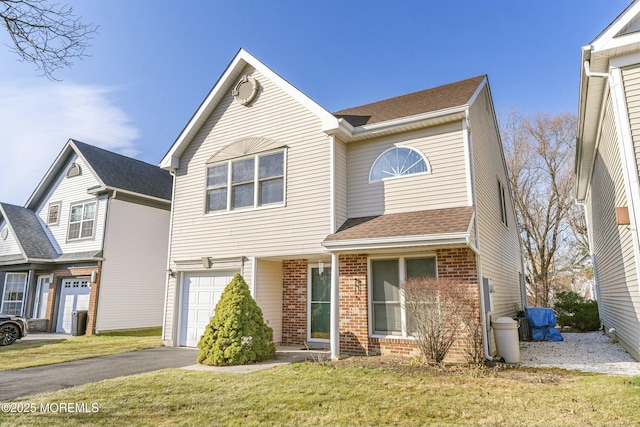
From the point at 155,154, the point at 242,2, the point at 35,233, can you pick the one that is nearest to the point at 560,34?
the point at 242,2

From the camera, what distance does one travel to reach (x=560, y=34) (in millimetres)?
12891

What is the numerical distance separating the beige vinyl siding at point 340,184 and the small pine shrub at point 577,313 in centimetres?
1240

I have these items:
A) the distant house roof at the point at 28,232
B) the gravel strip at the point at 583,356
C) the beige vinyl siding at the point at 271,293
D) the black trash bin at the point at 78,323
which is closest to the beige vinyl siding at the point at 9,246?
the distant house roof at the point at 28,232

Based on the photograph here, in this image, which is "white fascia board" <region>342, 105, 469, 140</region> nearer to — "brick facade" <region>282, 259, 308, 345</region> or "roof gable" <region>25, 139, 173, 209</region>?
"brick facade" <region>282, 259, 308, 345</region>

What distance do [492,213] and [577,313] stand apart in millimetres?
8609

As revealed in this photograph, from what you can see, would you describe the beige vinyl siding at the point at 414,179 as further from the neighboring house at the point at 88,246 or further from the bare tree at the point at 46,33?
the neighboring house at the point at 88,246

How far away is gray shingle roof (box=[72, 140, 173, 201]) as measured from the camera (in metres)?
17.7

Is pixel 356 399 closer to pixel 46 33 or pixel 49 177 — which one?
pixel 46 33

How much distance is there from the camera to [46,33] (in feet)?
19.3

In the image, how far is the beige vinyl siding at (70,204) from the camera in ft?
55.8

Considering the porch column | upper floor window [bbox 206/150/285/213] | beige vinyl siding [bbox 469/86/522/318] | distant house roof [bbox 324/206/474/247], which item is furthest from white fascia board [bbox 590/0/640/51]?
upper floor window [bbox 206/150/285/213]

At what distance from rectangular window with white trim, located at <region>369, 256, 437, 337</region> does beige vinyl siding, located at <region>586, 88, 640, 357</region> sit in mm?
3972

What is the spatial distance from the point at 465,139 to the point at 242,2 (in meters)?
7.73

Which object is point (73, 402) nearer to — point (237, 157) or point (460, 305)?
point (460, 305)
